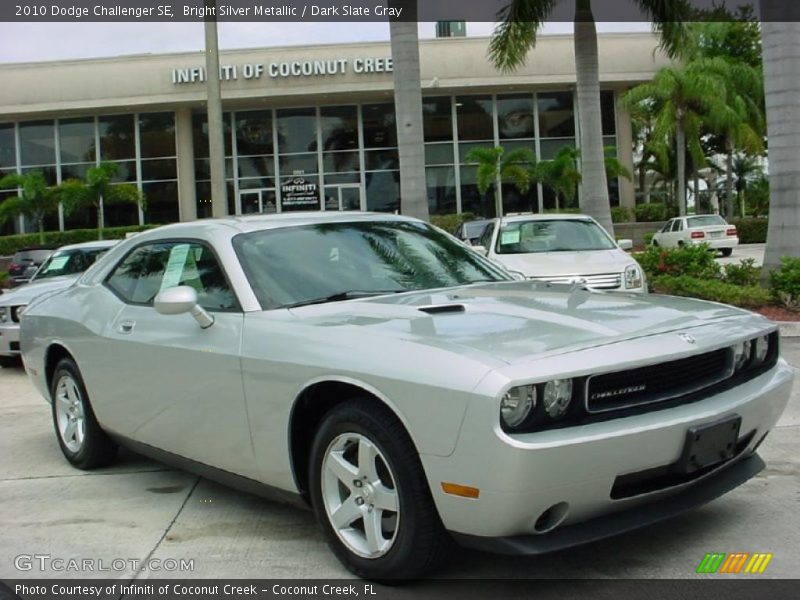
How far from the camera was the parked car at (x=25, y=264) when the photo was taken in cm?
1773

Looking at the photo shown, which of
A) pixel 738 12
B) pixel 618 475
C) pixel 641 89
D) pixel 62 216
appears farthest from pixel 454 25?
pixel 618 475

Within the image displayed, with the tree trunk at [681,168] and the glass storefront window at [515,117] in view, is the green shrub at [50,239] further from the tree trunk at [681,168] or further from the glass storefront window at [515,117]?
the tree trunk at [681,168]

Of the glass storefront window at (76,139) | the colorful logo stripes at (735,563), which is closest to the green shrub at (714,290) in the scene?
the colorful logo stripes at (735,563)

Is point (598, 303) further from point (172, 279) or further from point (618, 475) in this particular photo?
point (172, 279)

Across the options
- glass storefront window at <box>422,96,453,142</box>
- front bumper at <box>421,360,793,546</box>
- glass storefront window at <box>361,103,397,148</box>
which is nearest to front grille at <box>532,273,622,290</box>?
front bumper at <box>421,360,793,546</box>

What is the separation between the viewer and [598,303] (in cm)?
401

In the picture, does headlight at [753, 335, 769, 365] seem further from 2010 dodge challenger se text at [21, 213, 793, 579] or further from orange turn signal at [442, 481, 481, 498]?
orange turn signal at [442, 481, 481, 498]

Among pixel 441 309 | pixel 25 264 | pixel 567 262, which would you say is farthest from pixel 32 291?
pixel 25 264

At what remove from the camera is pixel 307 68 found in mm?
31344

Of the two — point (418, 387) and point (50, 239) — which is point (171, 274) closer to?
point (418, 387)

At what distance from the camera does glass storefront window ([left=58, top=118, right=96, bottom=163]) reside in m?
34.3

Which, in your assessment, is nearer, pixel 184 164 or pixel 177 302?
pixel 177 302

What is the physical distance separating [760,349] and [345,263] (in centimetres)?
204

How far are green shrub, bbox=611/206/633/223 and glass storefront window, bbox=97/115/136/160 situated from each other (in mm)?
19020
